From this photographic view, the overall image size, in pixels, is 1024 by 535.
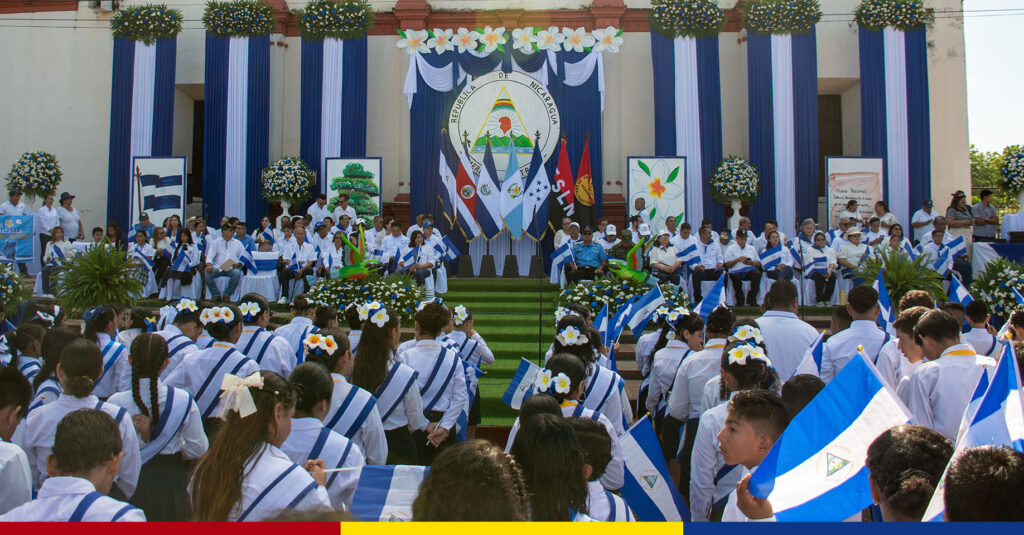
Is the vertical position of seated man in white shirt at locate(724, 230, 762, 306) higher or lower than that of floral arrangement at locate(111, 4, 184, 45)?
lower

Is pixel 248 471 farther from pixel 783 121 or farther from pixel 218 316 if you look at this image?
pixel 783 121

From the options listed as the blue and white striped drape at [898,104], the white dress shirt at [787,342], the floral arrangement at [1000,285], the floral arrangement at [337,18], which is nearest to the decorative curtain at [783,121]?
the blue and white striped drape at [898,104]

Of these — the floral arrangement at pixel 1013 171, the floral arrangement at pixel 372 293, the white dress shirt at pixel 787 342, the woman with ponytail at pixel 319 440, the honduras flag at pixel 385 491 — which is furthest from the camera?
the floral arrangement at pixel 1013 171

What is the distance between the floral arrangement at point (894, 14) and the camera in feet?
53.5

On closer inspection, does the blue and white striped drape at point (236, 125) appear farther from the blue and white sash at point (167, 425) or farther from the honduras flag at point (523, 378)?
the blue and white sash at point (167, 425)

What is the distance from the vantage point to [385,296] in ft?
38.3

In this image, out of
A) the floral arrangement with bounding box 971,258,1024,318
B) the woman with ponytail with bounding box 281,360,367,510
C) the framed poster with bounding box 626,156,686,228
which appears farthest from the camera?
the framed poster with bounding box 626,156,686,228

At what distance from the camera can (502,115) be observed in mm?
17109

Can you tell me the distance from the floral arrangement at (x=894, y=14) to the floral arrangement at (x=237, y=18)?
41.7 ft

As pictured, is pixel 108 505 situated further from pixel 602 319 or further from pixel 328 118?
pixel 328 118

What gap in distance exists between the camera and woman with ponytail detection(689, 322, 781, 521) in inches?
153

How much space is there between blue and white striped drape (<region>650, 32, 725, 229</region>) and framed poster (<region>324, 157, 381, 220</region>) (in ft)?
19.6

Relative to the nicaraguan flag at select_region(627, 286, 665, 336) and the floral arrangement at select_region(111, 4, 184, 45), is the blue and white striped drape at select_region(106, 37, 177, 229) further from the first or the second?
the nicaraguan flag at select_region(627, 286, 665, 336)

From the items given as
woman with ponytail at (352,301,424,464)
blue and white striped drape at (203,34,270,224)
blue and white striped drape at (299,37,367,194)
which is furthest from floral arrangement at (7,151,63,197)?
woman with ponytail at (352,301,424,464)
